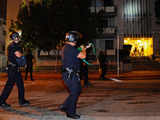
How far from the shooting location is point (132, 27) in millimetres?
27359

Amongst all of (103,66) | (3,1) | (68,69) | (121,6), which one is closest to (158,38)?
(121,6)

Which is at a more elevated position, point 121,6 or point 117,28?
point 121,6

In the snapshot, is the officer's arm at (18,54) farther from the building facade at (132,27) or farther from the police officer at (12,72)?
the building facade at (132,27)

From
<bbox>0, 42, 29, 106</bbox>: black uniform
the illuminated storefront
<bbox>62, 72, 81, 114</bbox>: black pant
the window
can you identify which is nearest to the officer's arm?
<bbox>0, 42, 29, 106</bbox>: black uniform

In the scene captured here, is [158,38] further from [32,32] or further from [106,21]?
[32,32]

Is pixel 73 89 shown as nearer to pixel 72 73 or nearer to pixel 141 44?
pixel 72 73

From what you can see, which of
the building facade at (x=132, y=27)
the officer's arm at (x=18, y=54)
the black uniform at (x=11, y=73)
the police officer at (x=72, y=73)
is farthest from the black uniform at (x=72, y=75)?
the building facade at (x=132, y=27)

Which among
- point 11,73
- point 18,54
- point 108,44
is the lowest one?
point 11,73

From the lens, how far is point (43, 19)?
1659 cm

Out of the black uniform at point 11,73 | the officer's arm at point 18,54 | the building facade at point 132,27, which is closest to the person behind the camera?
the officer's arm at point 18,54

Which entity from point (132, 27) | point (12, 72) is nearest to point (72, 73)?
point (12, 72)

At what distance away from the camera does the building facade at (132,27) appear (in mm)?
26906

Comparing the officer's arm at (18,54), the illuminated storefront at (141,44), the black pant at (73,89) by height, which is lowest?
the black pant at (73,89)

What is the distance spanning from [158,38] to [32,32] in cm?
1796
